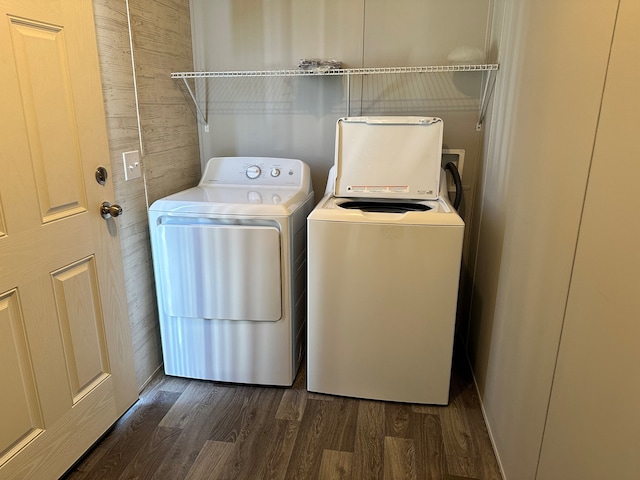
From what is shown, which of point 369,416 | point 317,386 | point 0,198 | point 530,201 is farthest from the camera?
point 317,386

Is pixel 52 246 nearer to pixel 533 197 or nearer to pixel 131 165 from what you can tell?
pixel 131 165

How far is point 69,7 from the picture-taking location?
4.83 ft

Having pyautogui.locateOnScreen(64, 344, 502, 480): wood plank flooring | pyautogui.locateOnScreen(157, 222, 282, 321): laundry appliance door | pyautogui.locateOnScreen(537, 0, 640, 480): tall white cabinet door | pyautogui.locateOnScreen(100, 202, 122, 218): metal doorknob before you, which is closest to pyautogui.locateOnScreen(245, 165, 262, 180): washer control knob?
pyautogui.locateOnScreen(157, 222, 282, 321): laundry appliance door

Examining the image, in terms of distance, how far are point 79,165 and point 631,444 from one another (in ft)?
5.75

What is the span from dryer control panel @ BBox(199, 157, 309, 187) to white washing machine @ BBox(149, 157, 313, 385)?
110mm

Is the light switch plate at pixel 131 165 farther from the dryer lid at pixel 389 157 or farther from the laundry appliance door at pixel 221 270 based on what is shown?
the dryer lid at pixel 389 157

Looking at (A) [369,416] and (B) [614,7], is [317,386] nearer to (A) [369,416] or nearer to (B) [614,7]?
(A) [369,416]

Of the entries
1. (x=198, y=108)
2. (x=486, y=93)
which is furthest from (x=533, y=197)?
(x=198, y=108)

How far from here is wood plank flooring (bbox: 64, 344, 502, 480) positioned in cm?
163

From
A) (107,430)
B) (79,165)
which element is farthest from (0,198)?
(107,430)

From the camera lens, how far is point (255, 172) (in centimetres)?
237

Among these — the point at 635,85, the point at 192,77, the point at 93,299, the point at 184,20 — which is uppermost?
the point at 184,20

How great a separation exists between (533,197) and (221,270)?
1297 mm

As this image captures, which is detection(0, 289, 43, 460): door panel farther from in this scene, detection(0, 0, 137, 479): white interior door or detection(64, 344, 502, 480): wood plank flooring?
detection(64, 344, 502, 480): wood plank flooring
